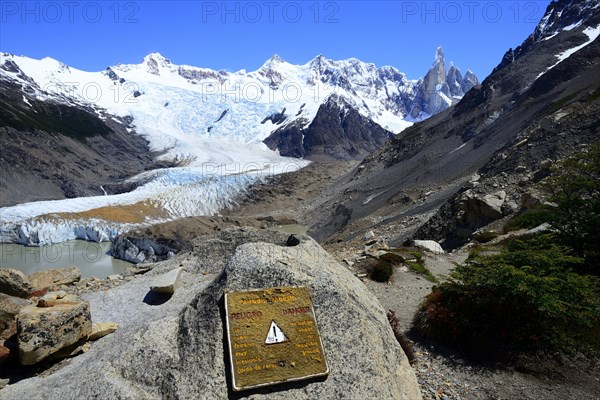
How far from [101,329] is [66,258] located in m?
66.1

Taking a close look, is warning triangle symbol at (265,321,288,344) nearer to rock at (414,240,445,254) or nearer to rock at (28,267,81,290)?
rock at (28,267,81,290)

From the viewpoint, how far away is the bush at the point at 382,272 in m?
17.0

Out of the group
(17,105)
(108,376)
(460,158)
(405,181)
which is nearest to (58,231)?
(405,181)

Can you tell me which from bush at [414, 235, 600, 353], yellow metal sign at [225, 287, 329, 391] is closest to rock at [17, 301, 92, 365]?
yellow metal sign at [225, 287, 329, 391]

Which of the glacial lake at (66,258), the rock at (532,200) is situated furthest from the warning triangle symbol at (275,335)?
the glacial lake at (66,258)

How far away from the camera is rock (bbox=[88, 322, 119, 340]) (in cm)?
859

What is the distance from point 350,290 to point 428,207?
37.0m

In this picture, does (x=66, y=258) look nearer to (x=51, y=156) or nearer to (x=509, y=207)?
(x=509, y=207)

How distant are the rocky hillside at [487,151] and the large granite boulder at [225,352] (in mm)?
23773

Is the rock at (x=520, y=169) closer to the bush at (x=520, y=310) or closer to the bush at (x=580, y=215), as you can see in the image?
the bush at (x=580, y=215)

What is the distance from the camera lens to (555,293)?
10.4 m

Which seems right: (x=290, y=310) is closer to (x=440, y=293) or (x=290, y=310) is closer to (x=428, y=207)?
(x=440, y=293)

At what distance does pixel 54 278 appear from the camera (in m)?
15.2

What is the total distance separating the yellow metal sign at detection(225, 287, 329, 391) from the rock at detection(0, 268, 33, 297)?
28.1 ft
